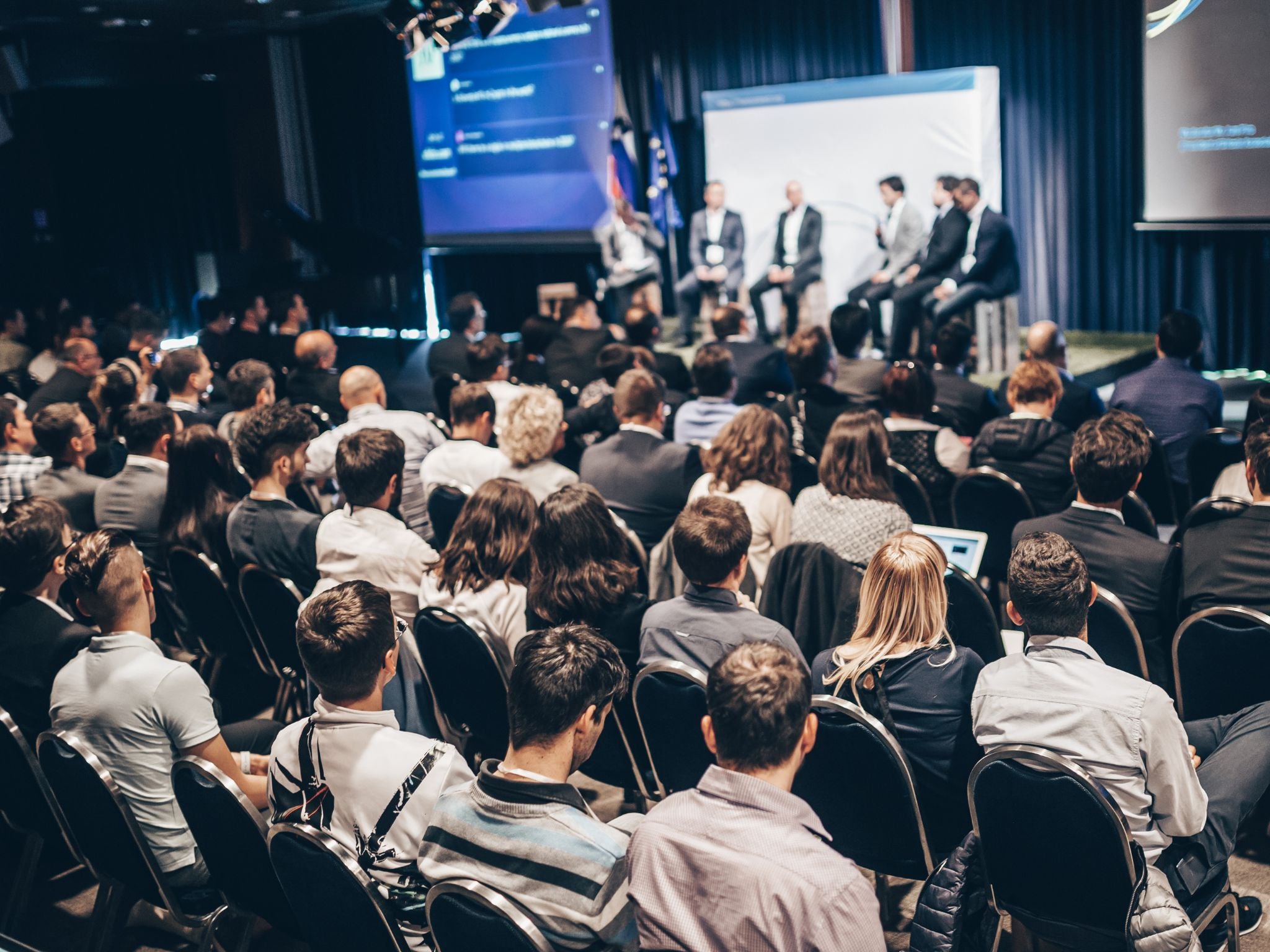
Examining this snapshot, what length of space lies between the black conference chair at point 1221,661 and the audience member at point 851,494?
0.89 meters

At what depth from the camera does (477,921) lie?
1.80 metres

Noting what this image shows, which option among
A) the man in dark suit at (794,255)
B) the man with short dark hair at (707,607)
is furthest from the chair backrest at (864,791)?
the man in dark suit at (794,255)

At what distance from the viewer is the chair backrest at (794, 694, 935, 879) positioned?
238cm

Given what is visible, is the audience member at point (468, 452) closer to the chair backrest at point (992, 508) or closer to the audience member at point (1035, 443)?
the chair backrest at point (992, 508)

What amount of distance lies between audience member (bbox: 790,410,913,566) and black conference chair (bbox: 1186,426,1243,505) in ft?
5.13

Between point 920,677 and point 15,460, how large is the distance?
4083 mm

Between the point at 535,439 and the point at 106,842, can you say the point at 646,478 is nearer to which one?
the point at 535,439

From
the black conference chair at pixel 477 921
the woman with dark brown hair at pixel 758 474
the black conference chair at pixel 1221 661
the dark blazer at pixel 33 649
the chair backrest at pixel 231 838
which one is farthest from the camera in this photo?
the woman with dark brown hair at pixel 758 474

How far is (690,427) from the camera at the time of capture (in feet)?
17.3

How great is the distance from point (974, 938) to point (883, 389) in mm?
2603

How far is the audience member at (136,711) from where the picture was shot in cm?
262

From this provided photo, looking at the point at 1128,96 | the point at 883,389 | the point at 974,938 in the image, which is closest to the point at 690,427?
the point at 883,389

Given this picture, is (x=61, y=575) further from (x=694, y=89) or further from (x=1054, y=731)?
(x=694, y=89)

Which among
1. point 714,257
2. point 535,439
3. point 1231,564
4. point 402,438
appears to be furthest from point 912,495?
point 714,257
